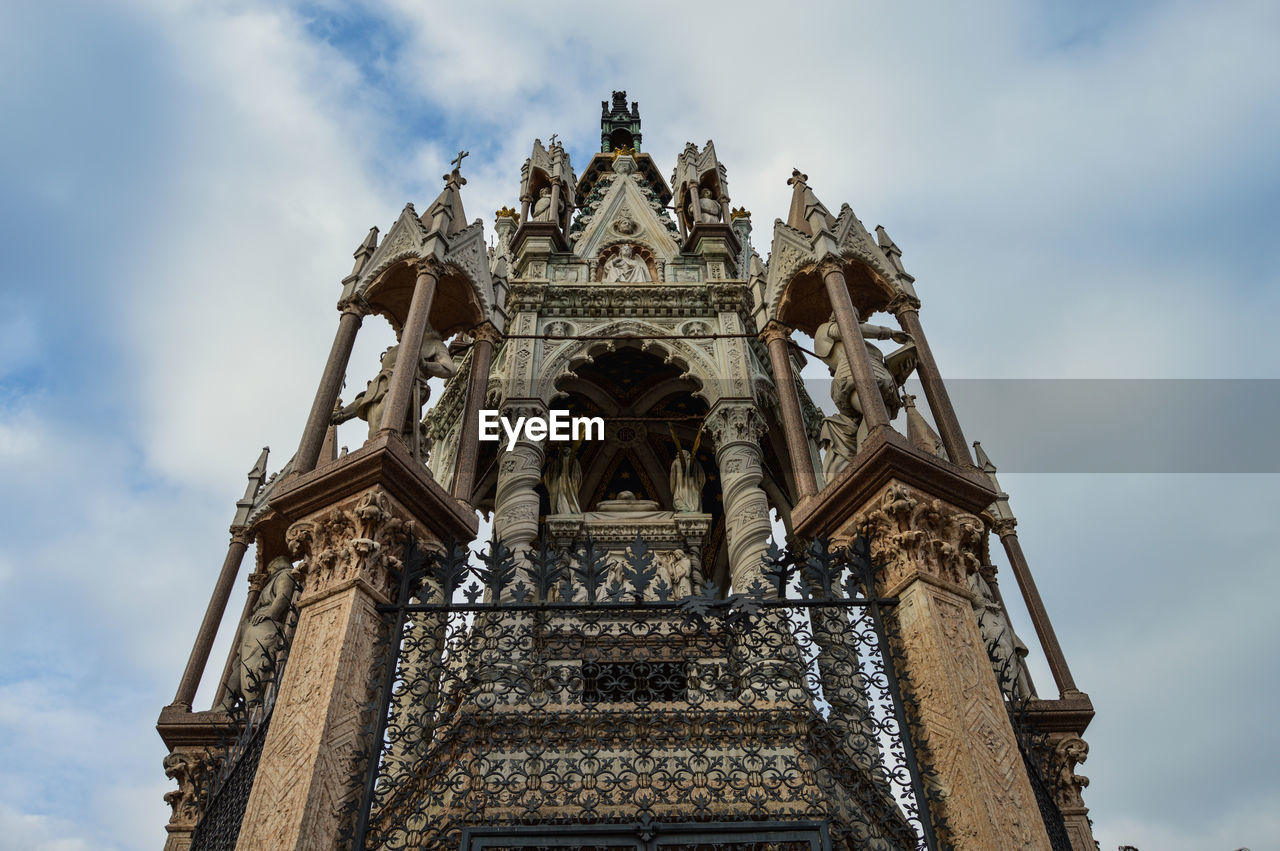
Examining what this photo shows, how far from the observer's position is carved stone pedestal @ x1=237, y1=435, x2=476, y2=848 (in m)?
5.94

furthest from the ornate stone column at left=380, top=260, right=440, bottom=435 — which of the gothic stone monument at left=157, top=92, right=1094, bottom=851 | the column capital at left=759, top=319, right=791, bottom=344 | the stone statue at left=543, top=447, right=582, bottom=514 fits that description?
the stone statue at left=543, top=447, right=582, bottom=514

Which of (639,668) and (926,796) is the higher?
(639,668)

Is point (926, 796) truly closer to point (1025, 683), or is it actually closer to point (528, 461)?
point (1025, 683)

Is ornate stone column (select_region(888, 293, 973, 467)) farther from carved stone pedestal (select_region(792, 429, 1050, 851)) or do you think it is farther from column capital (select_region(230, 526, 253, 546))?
column capital (select_region(230, 526, 253, 546))

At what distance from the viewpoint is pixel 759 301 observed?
10.5 meters

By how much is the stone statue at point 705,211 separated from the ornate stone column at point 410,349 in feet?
29.8

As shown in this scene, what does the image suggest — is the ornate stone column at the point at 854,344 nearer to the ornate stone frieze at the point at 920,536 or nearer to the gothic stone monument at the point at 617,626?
the gothic stone monument at the point at 617,626

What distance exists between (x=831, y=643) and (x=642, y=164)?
18.3 m

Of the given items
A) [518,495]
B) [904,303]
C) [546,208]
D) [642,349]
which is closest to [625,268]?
[642,349]

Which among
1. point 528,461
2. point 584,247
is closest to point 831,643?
point 528,461

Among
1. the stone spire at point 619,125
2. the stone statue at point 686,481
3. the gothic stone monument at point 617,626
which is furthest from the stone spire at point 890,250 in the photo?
the stone spire at point 619,125

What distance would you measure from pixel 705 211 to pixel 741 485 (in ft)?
23.0

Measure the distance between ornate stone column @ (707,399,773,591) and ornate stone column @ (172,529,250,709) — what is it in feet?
19.7
